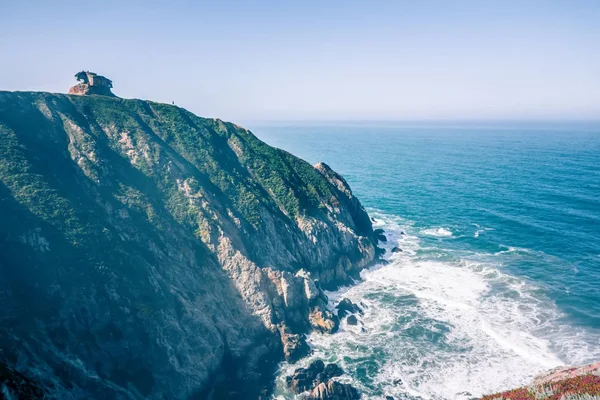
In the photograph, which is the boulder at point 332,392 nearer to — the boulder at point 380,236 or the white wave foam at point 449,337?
the white wave foam at point 449,337

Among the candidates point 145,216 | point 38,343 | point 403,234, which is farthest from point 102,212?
point 403,234

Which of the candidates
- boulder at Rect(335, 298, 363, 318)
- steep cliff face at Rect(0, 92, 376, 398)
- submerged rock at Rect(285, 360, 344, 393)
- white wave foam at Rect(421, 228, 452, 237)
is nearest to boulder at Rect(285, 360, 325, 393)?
submerged rock at Rect(285, 360, 344, 393)

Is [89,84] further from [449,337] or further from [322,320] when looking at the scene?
[449,337]

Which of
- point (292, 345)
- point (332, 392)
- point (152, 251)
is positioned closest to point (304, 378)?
point (332, 392)

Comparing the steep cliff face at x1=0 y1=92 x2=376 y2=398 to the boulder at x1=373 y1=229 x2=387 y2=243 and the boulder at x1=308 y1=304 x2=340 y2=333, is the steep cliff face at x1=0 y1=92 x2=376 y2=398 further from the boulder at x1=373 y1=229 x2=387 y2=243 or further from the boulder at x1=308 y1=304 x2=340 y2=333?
the boulder at x1=373 y1=229 x2=387 y2=243

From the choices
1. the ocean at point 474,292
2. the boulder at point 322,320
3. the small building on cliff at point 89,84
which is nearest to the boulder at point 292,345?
A: the ocean at point 474,292

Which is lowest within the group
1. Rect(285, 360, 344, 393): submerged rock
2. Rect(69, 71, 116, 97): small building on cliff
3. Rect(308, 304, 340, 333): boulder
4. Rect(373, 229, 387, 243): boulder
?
Rect(285, 360, 344, 393): submerged rock
